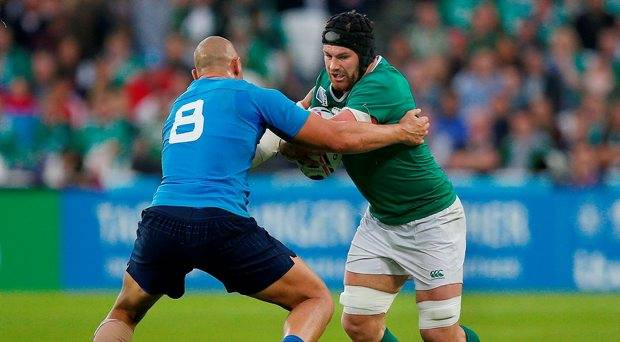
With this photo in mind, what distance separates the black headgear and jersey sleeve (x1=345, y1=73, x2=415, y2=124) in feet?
0.52

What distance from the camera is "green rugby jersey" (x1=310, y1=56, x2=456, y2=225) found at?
24.4ft

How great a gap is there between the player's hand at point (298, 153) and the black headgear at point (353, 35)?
1.88ft

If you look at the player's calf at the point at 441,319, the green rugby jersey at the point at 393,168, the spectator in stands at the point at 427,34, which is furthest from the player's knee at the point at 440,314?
the spectator in stands at the point at 427,34

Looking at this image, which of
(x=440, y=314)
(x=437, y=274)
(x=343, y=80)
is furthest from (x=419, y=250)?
(x=343, y=80)

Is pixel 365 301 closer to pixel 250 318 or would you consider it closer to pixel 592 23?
pixel 250 318

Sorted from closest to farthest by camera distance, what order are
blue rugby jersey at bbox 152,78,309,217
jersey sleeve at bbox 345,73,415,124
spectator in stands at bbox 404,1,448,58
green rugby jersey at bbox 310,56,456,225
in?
blue rugby jersey at bbox 152,78,309,217, jersey sleeve at bbox 345,73,415,124, green rugby jersey at bbox 310,56,456,225, spectator in stands at bbox 404,1,448,58

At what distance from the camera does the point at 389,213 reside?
7789 mm

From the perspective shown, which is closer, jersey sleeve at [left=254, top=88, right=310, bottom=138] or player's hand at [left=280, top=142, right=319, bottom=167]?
jersey sleeve at [left=254, top=88, right=310, bottom=138]

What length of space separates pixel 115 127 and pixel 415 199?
28.9 ft

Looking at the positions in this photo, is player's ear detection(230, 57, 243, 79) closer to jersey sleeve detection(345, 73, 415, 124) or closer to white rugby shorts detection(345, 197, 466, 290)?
jersey sleeve detection(345, 73, 415, 124)

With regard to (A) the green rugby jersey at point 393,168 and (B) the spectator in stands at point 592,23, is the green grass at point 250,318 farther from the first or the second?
(B) the spectator in stands at point 592,23

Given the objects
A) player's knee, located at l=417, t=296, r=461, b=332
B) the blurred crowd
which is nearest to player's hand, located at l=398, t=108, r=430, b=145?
player's knee, located at l=417, t=296, r=461, b=332

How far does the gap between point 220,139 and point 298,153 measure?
0.78 metres

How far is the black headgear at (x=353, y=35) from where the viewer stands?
7.48 metres
